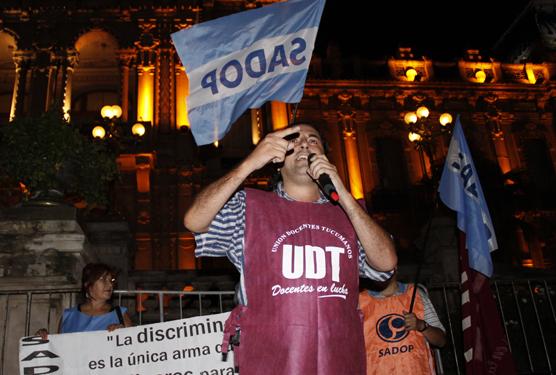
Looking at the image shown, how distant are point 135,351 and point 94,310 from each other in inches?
25.8

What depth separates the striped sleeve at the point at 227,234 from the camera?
9.84 feet

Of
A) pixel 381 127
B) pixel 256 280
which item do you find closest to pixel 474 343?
pixel 256 280

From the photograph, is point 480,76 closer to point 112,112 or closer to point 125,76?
point 125,76

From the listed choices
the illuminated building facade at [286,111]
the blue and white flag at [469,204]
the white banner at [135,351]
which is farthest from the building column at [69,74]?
the white banner at [135,351]

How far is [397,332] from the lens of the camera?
188 inches

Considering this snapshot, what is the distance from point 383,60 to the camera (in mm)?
28422

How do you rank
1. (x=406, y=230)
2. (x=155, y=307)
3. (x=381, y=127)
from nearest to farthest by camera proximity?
(x=155, y=307) < (x=406, y=230) < (x=381, y=127)

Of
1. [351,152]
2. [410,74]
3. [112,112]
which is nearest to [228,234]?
[112,112]

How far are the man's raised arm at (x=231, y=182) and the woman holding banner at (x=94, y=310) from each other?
260cm

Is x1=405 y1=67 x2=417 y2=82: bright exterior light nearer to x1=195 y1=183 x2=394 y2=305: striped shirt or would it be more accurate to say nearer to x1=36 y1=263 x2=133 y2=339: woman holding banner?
x1=36 y1=263 x2=133 y2=339: woman holding banner

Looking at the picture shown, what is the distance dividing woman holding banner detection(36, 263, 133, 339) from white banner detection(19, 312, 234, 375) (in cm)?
24

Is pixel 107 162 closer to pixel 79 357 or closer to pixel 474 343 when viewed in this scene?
pixel 79 357

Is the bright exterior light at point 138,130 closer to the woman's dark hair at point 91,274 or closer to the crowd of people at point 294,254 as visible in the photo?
the woman's dark hair at point 91,274

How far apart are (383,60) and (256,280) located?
27.3 meters
